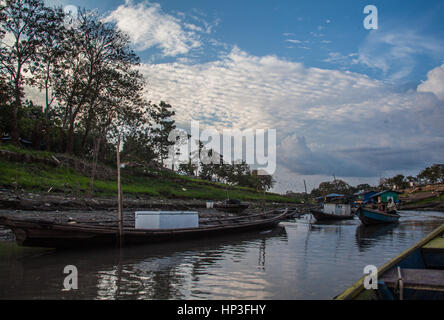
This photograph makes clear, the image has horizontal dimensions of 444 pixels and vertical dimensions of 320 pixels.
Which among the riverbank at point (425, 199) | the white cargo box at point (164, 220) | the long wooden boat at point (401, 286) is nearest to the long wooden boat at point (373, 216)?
the white cargo box at point (164, 220)

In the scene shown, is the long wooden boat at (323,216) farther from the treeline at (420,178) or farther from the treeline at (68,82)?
the treeline at (420,178)

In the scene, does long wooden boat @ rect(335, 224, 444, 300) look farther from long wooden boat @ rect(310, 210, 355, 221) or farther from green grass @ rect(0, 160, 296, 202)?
long wooden boat @ rect(310, 210, 355, 221)

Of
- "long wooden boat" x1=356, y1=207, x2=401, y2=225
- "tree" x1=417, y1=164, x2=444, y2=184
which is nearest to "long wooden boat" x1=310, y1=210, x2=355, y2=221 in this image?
"long wooden boat" x1=356, y1=207, x2=401, y2=225

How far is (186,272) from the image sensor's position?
9703 mm

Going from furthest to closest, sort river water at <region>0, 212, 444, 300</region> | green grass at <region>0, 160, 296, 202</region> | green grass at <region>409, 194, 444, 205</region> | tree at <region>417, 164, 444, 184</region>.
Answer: tree at <region>417, 164, 444, 184</region>, green grass at <region>409, 194, 444, 205</region>, green grass at <region>0, 160, 296, 202</region>, river water at <region>0, 212, 444, 300</region>

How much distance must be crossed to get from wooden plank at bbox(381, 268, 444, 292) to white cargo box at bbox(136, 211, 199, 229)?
33.6ft

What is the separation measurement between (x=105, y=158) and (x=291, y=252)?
120ft

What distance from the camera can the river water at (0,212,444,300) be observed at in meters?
7.57

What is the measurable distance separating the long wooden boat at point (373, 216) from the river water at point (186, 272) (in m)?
14.5

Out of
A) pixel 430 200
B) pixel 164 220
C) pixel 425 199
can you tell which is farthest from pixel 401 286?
pixel 425 199

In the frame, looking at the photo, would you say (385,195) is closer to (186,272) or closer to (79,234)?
(186,272)

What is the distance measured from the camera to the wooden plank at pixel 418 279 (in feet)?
16.3

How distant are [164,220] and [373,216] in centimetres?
2270
